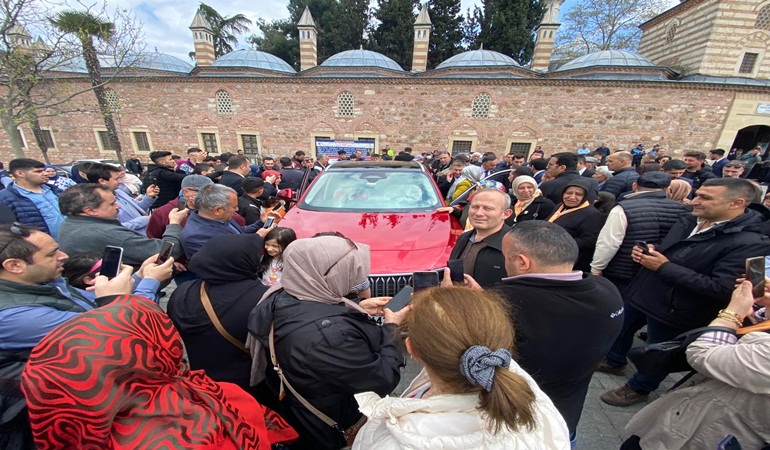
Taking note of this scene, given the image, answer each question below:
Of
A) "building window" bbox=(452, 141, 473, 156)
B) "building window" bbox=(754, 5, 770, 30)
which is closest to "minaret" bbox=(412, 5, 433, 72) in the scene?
"building window" bbox=(452, 141, 473, 156)

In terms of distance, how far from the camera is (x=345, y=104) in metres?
16.1

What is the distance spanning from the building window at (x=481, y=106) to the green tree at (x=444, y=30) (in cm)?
1116

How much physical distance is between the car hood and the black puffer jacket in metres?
1.04

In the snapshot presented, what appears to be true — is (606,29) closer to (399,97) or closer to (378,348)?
(399,97)

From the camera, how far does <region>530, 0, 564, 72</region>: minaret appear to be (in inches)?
620

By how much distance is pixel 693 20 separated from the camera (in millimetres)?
15797

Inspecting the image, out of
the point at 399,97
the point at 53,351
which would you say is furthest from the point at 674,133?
the point at 53,351

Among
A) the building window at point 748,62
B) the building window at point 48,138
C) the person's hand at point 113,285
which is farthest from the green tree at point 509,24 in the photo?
the building window at point 48,138

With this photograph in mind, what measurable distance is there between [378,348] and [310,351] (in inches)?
13.7

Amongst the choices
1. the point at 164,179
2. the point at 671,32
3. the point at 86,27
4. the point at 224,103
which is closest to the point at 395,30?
the point at 224,103

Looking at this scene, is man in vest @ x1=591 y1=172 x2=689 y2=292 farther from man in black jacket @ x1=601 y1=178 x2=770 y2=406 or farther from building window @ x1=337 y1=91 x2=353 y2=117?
building window @ x1=337 y1=91 x2=353 y2=117

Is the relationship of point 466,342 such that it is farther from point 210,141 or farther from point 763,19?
point 763,19

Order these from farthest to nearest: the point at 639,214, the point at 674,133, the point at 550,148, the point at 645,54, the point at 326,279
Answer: the point at 645,54 → the point at 550,148 → the point at 674,133 → the point at 639,214 → the point at 326,279

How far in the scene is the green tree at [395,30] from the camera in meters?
22.7
